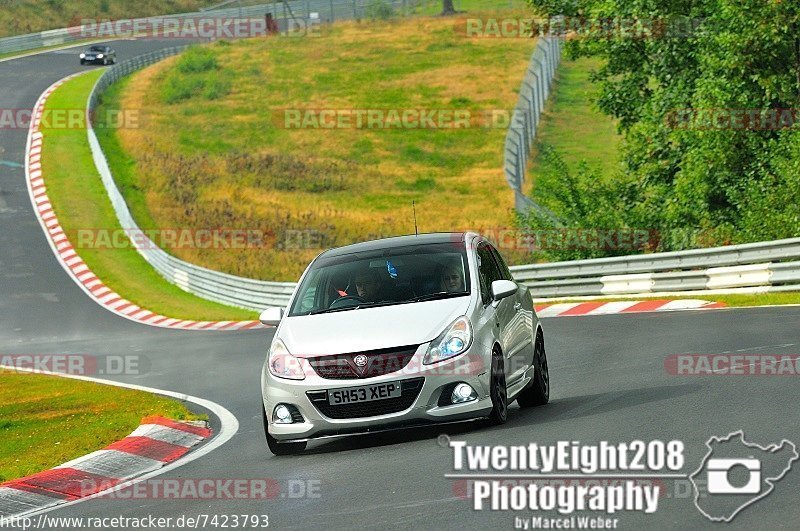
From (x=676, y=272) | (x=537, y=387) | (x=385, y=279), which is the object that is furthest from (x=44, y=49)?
(x=385, y=279)

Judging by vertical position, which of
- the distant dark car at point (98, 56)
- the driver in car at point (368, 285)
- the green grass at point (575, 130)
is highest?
the driver in car at point (368, 285)

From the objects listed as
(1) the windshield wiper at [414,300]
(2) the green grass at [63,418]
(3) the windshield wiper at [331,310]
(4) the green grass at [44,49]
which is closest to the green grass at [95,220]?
(2) the green grass at [63,418]

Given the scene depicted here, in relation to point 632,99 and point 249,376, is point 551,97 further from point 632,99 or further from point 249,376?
point 249,376

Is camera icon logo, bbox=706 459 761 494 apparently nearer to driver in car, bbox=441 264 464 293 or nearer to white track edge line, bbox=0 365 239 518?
driver in car, bbox=441 264 464 293

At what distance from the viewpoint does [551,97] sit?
6550 centimetres

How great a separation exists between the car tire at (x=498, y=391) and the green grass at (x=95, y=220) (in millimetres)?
22071

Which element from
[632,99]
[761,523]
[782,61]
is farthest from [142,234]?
[761,523]

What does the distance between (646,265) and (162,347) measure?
878 centimetres

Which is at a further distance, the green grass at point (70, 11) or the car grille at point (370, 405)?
the green grass at point (70, 11)

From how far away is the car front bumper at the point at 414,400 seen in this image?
35.2 ft

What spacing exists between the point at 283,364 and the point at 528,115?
46870 millimetres

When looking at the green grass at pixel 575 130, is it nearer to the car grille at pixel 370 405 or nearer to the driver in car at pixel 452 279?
the driver in car at pixel 452 279

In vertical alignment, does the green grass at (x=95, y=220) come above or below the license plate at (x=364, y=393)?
below

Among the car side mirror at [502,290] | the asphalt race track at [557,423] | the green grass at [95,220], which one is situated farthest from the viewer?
the green grass at [95,220]
